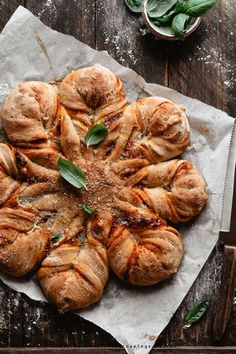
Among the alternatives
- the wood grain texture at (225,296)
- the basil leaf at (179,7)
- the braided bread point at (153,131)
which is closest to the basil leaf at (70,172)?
the braided bread point at (153,131)

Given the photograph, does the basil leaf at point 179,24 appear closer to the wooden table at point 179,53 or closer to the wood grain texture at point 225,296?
the wooden table at point 179,53

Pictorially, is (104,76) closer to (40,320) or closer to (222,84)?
(222,84)

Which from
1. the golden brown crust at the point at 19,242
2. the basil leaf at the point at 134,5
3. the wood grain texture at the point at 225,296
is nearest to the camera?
the golden brown crust at the point at 19,242

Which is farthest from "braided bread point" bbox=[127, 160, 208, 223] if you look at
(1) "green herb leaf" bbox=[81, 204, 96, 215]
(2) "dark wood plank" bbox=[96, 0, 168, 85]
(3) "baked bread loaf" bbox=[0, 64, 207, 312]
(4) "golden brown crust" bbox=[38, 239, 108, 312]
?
(2) "dark wood plank" bbox=[96, 0, 168, 85]

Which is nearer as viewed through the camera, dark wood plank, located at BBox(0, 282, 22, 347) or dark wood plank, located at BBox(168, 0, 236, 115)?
dark wood plank, located at BBox(0, 282, 22, 347)

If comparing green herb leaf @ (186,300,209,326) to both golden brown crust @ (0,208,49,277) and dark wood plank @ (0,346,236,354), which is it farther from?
golden brown crust @ (0,208,49,277)
